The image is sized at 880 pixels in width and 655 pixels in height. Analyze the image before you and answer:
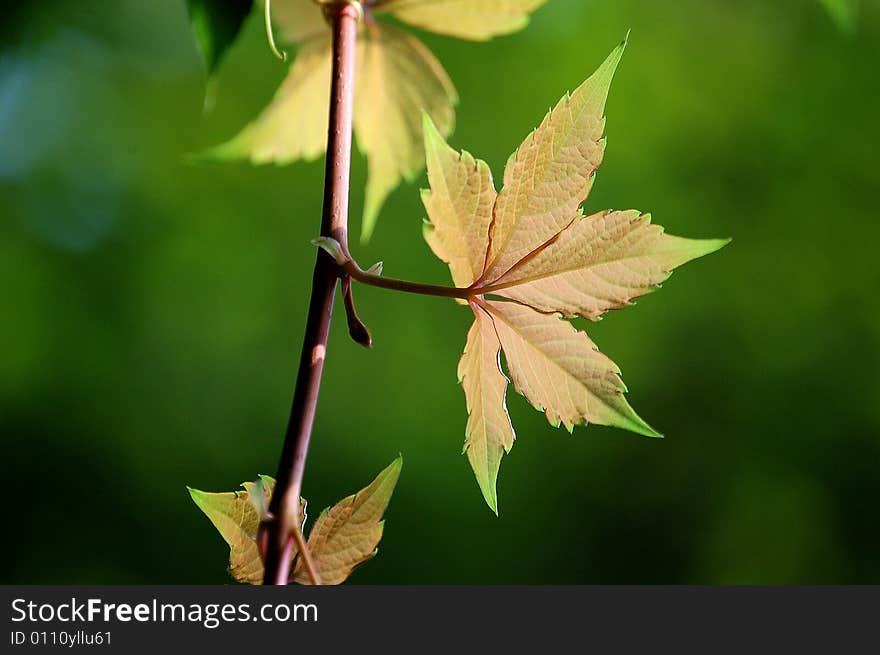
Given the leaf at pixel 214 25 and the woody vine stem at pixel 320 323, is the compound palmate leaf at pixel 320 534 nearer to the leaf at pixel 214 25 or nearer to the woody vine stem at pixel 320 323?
the woody vine stem at pixel 320 323

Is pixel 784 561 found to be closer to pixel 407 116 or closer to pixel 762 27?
pixel 762 27

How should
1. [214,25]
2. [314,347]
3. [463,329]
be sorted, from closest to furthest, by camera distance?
1. [314,347]
2. [214,25]
3. [463,329]

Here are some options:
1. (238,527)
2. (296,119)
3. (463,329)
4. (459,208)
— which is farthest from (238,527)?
(463,329)

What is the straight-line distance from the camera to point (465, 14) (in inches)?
12.8

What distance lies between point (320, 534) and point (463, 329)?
2.62 m

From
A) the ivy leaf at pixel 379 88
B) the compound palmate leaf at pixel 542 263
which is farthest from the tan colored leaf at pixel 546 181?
the ivy leaf at pixel 379 88

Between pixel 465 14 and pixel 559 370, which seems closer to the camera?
pixel 559 370

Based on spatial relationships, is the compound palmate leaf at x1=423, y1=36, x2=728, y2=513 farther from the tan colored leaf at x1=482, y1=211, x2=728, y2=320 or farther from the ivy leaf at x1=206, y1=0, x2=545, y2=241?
the ivy leaf at x1=206, y1=0, x2=545, y2=241

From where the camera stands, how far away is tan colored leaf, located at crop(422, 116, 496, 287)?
0.66 feet

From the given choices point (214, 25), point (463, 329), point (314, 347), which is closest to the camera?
point (314, 347)

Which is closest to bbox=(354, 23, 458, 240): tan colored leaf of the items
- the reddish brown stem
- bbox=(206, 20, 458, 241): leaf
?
bbox=(206, 20, 458, 241): leaf

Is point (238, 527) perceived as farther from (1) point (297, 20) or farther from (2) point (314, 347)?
(1) point (297, 20)

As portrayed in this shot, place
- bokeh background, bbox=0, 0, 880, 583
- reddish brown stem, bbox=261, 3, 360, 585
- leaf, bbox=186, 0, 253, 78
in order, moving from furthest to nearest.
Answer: bokeh background, bbox=0, 0, 880, 583 → leaf, bbox=186, 0, 253, 78 → reddish brown stem, bbox=261, 3, 360, 585

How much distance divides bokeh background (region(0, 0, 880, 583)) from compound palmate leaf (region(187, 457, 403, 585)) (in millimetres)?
2531
